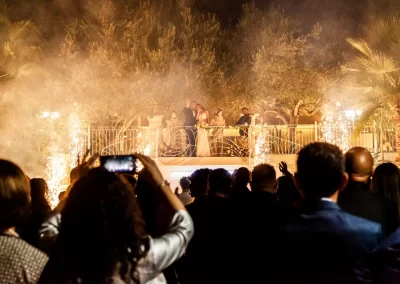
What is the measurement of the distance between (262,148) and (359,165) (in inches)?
566

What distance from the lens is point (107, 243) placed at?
2305mm

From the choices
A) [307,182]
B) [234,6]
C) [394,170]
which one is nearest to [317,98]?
[234,6]

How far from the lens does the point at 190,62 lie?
23.5m

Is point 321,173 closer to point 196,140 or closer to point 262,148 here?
point 262,148

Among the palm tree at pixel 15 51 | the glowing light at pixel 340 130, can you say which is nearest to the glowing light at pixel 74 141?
the palm tree at pixel 15 51

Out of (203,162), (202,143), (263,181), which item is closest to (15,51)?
(202,143)

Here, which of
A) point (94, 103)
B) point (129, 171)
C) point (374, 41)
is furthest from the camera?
point (94, 103)

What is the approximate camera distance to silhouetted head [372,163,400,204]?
4016 millimetres

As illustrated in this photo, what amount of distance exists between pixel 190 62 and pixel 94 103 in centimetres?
425

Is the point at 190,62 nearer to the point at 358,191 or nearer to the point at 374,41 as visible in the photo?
the point at 374,41

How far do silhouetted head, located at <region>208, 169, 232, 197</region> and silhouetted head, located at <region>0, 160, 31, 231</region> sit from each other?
1.97 metres

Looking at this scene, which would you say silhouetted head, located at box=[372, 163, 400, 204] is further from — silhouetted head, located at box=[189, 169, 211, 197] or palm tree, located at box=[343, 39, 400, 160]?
palm tree, located at box=[343, 39, 400, 160]

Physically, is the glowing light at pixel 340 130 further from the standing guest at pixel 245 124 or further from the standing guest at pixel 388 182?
the standing guest at pixel 388 182

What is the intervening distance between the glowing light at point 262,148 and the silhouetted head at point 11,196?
51.0 feet
